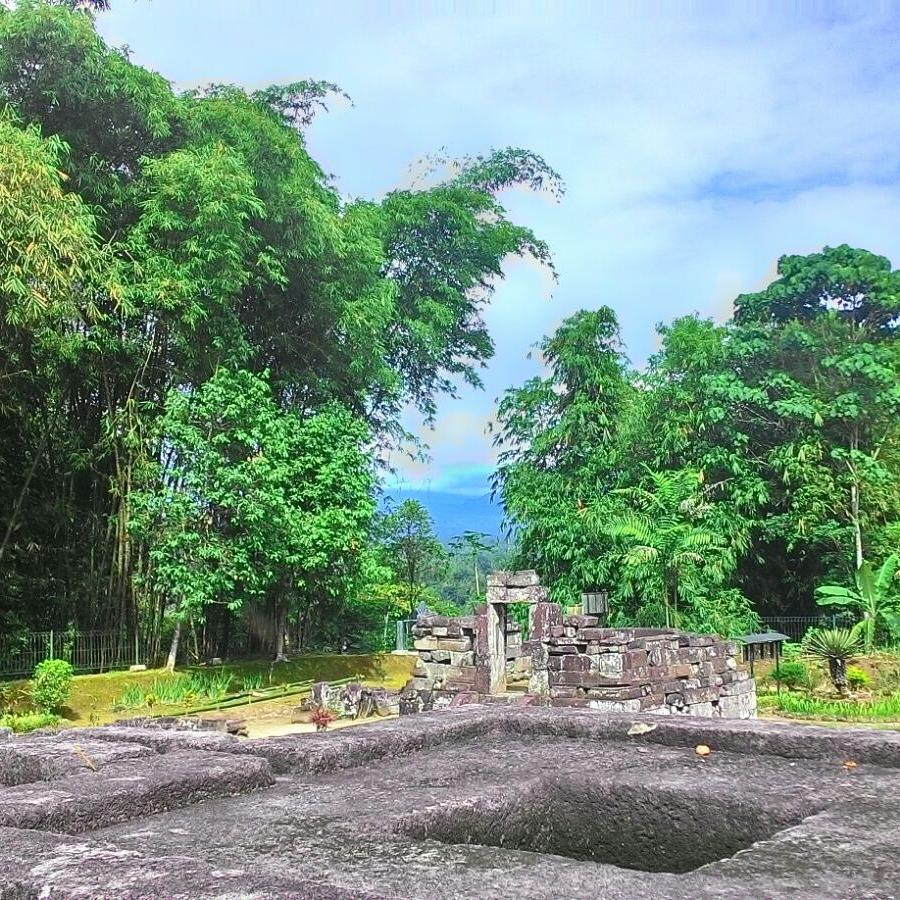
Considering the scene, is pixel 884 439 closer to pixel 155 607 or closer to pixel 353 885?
pixel 155 607

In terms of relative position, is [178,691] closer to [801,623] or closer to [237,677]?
[237,677]

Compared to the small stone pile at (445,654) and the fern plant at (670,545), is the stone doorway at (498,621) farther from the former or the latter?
the fern plant at (670,545)

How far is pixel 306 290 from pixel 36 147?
20.3 ft

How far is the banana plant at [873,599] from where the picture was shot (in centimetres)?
1602

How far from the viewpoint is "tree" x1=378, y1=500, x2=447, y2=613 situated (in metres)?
22.6

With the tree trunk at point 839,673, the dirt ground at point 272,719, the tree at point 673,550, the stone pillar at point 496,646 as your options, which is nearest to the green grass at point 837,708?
the tree trunk at point 839,673

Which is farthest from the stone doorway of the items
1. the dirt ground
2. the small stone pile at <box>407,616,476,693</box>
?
the dirt ground

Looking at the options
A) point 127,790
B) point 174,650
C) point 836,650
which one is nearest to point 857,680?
point 836,650

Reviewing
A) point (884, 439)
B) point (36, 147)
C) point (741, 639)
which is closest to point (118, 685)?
point (36, 147)

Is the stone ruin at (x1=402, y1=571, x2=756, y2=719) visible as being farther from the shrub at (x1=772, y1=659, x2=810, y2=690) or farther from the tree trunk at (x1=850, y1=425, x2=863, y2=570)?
the tree trunk at (x1=850, y1=425, x2=863, y2=570)

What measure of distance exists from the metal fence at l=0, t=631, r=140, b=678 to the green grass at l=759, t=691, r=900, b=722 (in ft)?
31.5

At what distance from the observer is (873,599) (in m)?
16.3

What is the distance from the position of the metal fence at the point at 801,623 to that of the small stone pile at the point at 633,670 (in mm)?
7574

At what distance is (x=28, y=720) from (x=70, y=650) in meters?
2.83
